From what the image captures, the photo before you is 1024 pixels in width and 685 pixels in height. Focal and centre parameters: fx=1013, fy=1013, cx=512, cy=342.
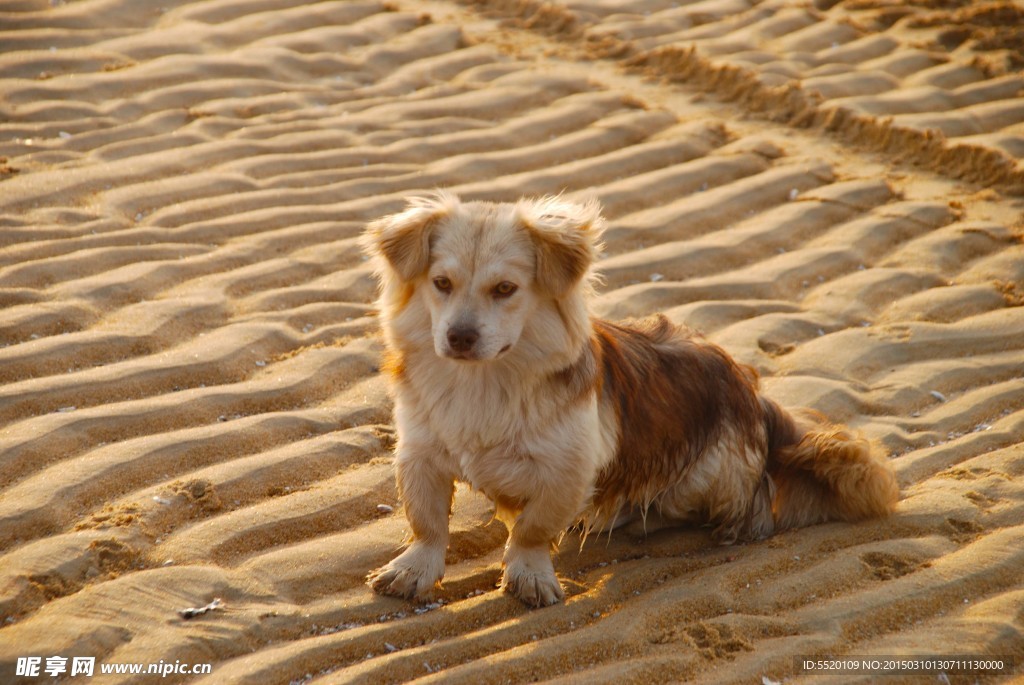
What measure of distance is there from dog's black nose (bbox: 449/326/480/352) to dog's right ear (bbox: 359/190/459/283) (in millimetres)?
388

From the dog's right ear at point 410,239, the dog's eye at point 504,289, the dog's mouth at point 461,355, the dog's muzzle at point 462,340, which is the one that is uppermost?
the dog's right ear at point 410,239

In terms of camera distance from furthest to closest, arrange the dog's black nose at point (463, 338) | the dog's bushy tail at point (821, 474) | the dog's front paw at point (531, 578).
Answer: the dog's bushy tail at point (821, 474) < the dog's front paw at point (531, 578) < the dog's black nose at point (463, 338)

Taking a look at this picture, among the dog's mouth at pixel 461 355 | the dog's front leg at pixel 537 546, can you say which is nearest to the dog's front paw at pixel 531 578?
the dog's front leg at pixel 537 546

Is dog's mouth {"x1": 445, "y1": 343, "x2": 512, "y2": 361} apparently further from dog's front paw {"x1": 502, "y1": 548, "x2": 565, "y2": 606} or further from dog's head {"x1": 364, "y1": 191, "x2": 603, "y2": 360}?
dog's front paw {"x1": 502, "y1": 548, "x2": 565, "y2": 606}

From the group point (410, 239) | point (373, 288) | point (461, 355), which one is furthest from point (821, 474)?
point (373, 288)

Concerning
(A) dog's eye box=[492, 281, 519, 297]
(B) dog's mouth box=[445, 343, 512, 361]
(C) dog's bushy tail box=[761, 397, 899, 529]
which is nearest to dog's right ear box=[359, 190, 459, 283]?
(A) dog's eye box=[492, 281, 519, 297]

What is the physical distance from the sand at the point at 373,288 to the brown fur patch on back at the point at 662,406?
1.07 ft

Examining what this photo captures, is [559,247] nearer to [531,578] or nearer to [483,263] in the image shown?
[483,263]

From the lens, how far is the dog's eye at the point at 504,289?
3830 mm

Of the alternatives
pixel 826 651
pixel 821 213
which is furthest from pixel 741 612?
pixel 821 213

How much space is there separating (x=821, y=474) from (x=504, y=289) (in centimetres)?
159

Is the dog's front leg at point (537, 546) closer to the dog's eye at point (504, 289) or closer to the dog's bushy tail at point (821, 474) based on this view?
the dog's eye at point (504, 289)

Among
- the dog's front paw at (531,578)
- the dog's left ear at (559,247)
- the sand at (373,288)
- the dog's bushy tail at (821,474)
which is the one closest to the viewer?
the sand at (373,288)

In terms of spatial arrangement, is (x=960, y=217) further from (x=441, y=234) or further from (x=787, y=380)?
(x=441, y=234)
